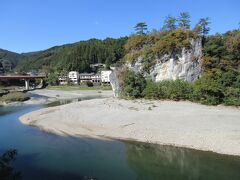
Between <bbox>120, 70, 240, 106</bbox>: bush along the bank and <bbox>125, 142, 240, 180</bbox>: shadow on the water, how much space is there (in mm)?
20160

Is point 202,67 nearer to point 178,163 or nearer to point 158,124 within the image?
point 158,124

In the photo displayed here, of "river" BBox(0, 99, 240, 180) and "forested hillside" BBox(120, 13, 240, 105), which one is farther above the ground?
"forested hillside" BBox(120, 13, 240, 105)

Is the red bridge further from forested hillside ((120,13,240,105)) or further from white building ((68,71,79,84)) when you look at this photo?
forested hillside ((120,13,240,105))

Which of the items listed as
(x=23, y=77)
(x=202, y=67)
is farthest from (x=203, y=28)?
(x=23, y=77)

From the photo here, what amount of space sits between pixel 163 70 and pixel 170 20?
1543cm

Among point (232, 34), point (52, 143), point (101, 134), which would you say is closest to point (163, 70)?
point (232, 34)

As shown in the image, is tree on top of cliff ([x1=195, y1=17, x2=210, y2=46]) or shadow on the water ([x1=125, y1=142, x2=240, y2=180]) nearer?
shadow on the water ([x1=125, y1=142, x2=240, y2=180])

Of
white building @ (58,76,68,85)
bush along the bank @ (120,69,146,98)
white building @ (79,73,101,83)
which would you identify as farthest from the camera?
white building @ (58,76,68,85)

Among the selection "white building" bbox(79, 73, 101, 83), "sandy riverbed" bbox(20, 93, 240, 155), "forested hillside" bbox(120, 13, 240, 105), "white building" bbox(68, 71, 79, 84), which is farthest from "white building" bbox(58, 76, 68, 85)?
"sandy riverbed" bbox(20, 93, 240, 155)

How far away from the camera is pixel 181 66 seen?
181 ft

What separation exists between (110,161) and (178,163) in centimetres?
559

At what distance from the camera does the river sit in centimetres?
2152

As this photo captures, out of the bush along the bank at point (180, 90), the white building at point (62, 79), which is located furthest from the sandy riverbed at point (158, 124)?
the white building at point (62, 79)

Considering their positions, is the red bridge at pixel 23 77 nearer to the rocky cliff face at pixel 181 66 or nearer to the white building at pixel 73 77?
the white building at pixel 73 77
